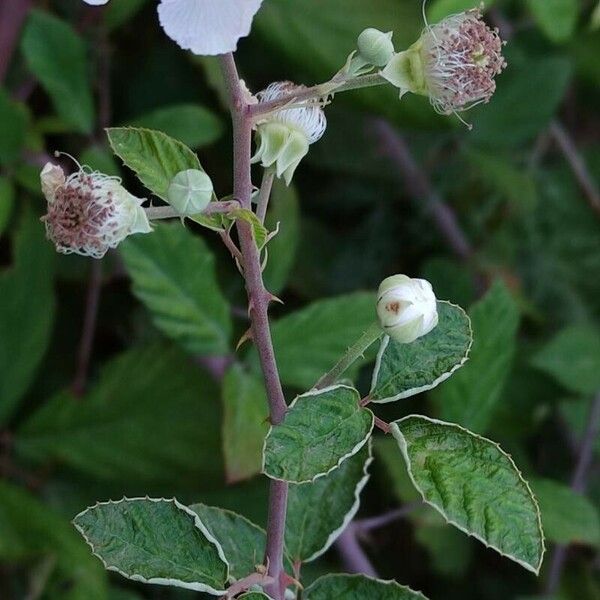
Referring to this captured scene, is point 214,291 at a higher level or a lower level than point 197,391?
higher

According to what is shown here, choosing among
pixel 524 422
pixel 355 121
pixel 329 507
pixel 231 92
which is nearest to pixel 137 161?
pixel 231 92

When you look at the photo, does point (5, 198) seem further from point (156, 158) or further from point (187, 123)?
point (156, 158)

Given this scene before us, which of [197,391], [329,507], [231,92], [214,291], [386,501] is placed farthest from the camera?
[386,501]

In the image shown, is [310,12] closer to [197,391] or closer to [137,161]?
[197,391]

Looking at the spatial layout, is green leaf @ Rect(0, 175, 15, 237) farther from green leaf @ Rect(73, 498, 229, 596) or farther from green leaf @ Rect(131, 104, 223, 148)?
green leaf @ Rect(73, 498, 229, 596)

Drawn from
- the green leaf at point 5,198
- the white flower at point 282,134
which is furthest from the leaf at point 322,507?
the green leaf at point 5,198

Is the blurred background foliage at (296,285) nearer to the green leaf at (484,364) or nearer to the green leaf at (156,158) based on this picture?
the green leaf at (484,364)
